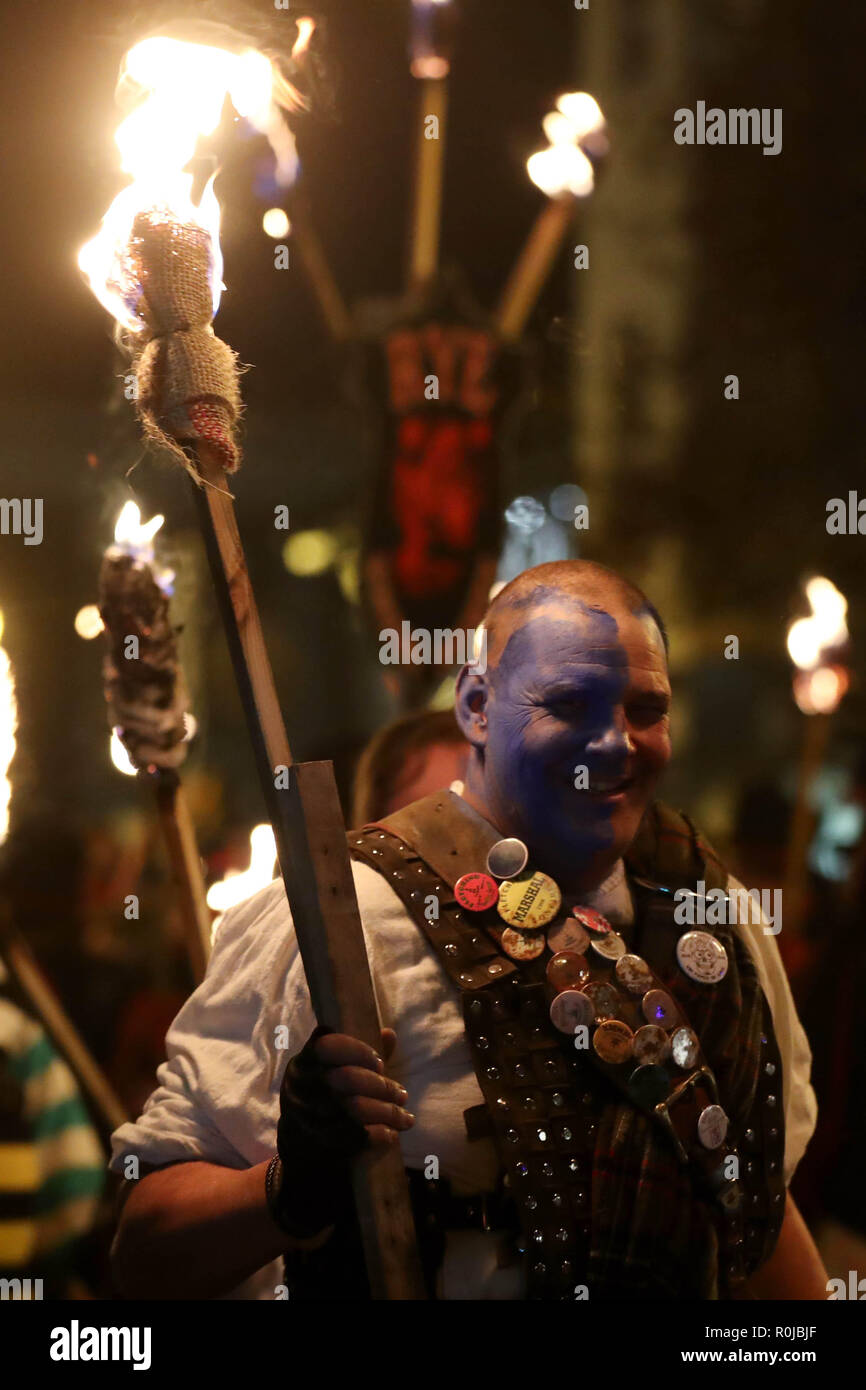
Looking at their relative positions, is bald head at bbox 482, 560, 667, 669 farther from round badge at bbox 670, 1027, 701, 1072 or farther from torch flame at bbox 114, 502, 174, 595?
torch flame at bbox 114, 502, 174, 595

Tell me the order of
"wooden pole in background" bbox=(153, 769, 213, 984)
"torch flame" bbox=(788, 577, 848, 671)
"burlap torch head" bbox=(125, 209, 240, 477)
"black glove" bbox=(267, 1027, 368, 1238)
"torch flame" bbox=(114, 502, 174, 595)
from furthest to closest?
"torch flame" bbox=(788, 577, 848, 671)
"torch flame" bbox=(114, 502, 174, 595)
"wooden pole in background" bbox=(153, 769, 213, 984)
"burlap torch head" bbox=(125, 209, 240, 477)
"black glove" bbox=(267, 1027, 368, 1238)

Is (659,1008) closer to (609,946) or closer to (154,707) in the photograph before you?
(609,946)

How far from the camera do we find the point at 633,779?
1926 mm

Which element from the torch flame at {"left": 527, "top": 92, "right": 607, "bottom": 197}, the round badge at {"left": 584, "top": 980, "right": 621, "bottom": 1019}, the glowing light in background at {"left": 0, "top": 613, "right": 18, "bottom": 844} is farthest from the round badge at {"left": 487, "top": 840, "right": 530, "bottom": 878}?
the torch flame at {"left": 527, "top": 92, "right": 607, "bottom": 197}

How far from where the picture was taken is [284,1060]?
1.82 metres

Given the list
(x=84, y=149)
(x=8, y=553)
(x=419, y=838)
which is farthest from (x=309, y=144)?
(x=419, y=838)

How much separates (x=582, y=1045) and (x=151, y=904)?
1623 millimetres

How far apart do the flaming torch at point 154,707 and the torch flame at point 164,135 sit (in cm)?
62

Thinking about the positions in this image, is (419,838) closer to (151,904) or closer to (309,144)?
(151,904)

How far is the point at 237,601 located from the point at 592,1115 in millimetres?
892

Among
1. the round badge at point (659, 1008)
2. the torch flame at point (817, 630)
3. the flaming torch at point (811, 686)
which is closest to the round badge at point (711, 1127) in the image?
the round badge at point (659, 1008)

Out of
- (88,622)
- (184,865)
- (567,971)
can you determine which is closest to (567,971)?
(567,971)

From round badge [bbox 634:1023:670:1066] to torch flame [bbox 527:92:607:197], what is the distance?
2294 mm

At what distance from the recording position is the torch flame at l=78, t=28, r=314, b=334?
72.1 inches
